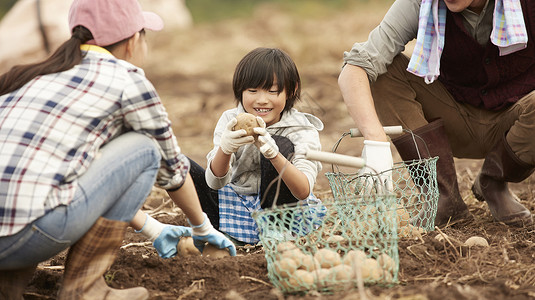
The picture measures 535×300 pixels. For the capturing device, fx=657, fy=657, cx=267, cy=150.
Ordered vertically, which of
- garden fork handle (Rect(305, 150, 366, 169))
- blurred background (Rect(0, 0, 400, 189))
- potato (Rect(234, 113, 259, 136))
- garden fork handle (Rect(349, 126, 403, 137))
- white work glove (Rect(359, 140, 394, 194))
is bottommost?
blurred background (Rect(0, 0, 400, 189))

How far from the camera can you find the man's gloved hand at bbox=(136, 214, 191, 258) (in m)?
2.41

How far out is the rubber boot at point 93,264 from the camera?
192 centimetres

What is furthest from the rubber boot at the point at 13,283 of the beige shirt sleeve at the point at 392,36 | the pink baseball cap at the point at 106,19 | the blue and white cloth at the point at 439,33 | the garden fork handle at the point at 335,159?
the blue and white cloth at the point at 439,33

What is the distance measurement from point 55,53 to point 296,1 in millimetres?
13416

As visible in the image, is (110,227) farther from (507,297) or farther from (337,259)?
(507,297)

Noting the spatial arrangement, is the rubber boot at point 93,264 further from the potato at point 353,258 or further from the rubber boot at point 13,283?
the potato at point 353,258

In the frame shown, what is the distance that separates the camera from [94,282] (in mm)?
1958

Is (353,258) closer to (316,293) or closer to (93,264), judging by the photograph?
(316,293)

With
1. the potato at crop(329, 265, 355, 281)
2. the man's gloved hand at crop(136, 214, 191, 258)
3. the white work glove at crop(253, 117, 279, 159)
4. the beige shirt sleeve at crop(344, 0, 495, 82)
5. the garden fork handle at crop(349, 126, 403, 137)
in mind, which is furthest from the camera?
the beige shirt sleeve at crop(344, 0, 495, 82)

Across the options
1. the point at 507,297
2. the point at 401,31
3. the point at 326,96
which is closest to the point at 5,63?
the point at 326,96

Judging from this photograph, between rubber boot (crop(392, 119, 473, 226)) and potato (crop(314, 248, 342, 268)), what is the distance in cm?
111

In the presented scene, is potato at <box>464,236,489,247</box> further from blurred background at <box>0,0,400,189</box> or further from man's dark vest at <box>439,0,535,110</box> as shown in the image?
blurred background at <box>0,0,400,189</box>

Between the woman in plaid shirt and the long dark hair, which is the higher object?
the long dark hair

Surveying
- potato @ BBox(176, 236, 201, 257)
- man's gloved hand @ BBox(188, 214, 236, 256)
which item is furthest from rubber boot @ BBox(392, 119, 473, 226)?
potato @ BBox(176, 236, 201, 257)
